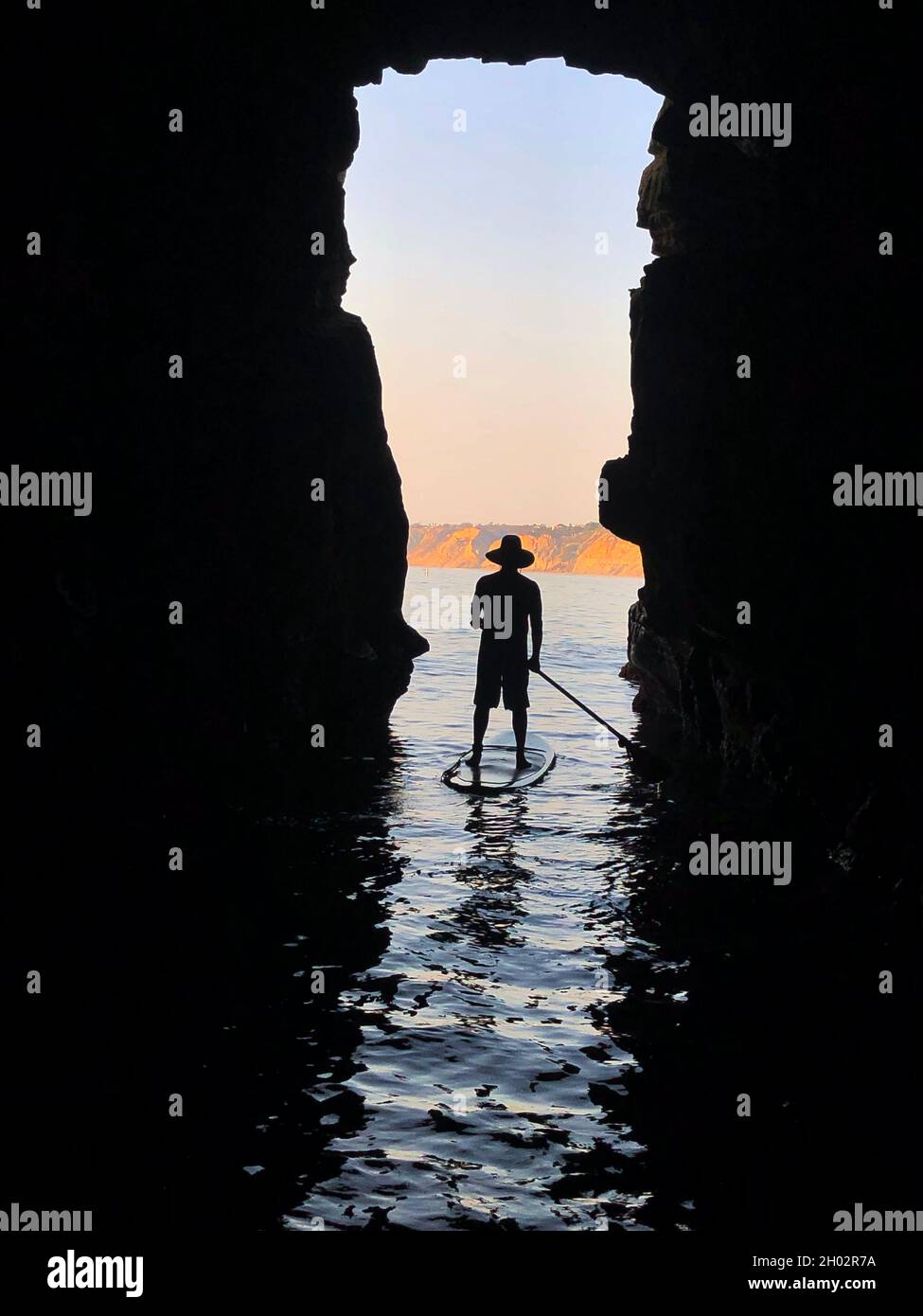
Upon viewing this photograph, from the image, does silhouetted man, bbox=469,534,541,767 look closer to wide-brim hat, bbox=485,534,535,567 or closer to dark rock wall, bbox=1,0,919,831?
wide-brim hat, bbox=485,534,535,567

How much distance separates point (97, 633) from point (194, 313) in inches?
186

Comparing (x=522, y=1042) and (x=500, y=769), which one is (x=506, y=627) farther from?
(x=522, y=1042)

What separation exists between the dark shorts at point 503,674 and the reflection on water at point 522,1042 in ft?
11.9

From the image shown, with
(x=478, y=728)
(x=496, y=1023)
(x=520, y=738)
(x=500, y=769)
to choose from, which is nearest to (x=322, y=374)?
(x=478, y=728)

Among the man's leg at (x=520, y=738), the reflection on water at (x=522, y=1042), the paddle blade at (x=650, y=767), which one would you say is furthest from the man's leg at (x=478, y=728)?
the reflection on water at (x=522, y=1042)

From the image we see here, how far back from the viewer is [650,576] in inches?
820

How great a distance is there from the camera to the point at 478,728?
16266 mm

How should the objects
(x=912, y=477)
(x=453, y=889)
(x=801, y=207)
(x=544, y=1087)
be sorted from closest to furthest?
1. (x=544, y=1087)
2. (x=912, y=477)
3. (x=453, y=889)
4. (x=801, y=207)

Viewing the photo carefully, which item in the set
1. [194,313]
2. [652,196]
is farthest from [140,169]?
[652,196]

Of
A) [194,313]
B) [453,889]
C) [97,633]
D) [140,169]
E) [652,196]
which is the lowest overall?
[453,889]

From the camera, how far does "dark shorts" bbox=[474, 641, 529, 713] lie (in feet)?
51.7

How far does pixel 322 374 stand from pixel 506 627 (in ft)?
20.0

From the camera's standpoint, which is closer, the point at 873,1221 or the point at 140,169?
the point at 873,1221
